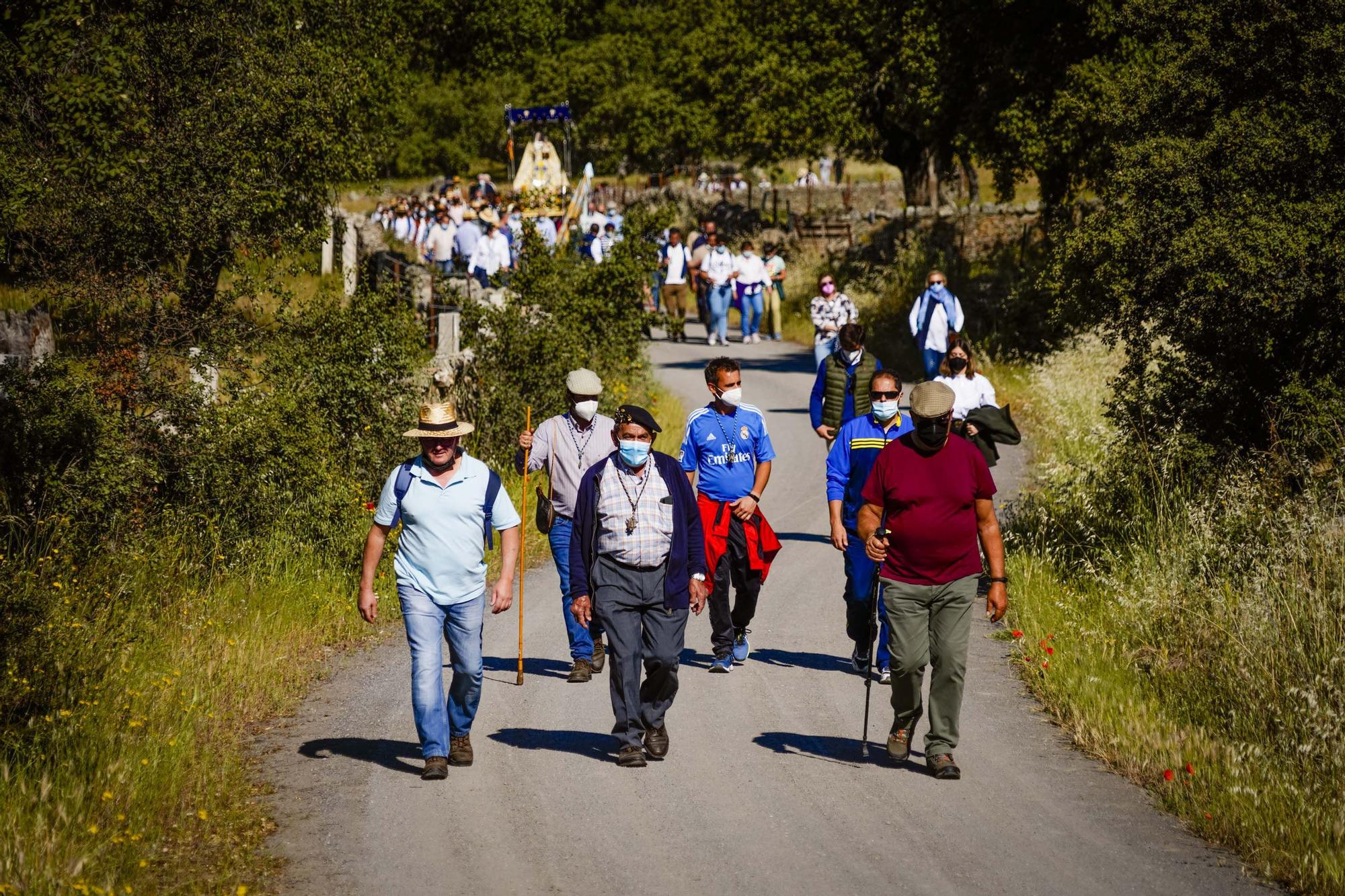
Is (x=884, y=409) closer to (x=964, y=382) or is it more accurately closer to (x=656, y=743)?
(x=656, y=743)

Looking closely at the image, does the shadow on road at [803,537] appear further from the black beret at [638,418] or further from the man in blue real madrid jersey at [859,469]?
the black beret at [638,418]

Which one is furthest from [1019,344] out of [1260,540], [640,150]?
[640,150]

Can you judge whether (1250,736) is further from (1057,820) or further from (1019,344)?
(1019,344)

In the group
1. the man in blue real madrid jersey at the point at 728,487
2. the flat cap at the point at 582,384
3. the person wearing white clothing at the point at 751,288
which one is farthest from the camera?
the person wearing white clothing at the point at 751,288

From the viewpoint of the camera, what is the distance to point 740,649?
982cm

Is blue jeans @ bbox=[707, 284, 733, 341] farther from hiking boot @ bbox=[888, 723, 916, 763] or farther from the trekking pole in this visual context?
hiking boot @ bbox=[888, 723, 916, 763]

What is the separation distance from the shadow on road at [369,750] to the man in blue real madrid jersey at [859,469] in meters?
3.10

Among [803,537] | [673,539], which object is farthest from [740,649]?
[803,537]

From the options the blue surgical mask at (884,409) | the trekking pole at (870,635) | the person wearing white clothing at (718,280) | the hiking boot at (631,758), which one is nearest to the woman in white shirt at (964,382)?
the blue surgical mask at (884,409)

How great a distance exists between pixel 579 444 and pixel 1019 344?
17584mm

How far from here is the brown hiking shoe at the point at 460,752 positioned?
24.9ft

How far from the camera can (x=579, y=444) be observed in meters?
9.45

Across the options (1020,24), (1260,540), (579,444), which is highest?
(1020,24)

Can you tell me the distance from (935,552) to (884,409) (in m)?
2.15
